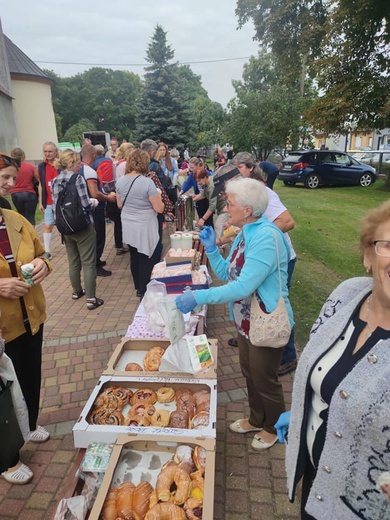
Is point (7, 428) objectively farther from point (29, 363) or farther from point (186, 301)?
point (186, 301)

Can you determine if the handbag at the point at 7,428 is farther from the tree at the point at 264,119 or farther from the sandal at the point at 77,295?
the tree at the point at 264,119

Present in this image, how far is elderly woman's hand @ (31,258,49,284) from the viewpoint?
230 cm

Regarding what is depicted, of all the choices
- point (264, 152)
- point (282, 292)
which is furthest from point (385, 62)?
point (264, 152)

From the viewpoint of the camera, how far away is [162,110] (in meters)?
28.0

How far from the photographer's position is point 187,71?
6594 centimetres

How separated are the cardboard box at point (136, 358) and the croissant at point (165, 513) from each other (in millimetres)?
838

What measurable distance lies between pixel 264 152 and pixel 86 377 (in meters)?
22.6

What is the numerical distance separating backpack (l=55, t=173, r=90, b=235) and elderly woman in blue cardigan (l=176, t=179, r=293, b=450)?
232cm

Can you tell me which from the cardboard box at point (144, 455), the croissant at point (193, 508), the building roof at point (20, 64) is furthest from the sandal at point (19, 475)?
the building roof at point (20, 64)

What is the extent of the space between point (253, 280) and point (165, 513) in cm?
125

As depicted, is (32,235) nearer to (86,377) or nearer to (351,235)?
(86,377)

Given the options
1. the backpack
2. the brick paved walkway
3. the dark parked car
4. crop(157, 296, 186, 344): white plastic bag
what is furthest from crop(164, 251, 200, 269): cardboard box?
the dark parked car

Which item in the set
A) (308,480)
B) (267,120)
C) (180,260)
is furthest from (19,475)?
(267,120)

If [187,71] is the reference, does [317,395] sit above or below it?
below
